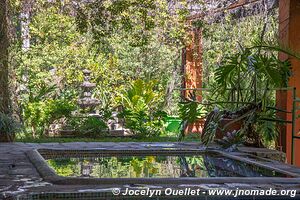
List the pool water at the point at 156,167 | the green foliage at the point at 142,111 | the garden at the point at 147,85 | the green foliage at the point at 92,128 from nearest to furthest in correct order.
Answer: the pool water at the point at 156,167, the garden at the point at 147,85, the green foliage at the point at 92,128, the green foliage at the point at 142,111

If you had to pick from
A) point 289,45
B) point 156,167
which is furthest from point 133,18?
point 156,167

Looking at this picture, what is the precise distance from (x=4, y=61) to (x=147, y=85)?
18.8 ft

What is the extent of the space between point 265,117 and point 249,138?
465mm

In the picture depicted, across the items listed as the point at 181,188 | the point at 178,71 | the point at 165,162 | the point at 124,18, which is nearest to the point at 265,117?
the point at 165,162

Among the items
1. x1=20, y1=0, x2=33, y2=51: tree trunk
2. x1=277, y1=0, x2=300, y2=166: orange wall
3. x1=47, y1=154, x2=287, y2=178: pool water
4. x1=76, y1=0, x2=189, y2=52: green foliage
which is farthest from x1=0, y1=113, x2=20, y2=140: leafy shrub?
x1=20, y1=0, x2=33, y2=51: tree trunk

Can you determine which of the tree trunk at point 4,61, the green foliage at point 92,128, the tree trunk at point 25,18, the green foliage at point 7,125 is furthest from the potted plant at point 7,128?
the tree trunk at point 25,18

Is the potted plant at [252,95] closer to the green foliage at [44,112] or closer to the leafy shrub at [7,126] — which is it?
the leafy shrub at [7,126]

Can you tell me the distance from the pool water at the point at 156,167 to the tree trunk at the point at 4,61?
2.10m

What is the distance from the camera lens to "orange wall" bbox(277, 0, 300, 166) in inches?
287

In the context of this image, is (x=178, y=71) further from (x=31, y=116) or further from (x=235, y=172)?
(x=235, y=172)

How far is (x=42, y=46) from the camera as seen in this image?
14.2 m

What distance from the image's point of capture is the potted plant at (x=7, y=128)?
24.9 ft

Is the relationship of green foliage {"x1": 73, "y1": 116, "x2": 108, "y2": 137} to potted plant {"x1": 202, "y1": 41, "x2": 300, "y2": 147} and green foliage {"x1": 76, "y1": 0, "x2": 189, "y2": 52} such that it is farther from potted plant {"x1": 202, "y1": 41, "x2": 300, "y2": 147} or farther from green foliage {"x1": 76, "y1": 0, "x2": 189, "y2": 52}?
potted plant {"x1": 202, "y1": 41, "x2": 300, "y2": 147}

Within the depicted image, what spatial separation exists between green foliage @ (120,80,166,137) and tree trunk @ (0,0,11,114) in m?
4.29
